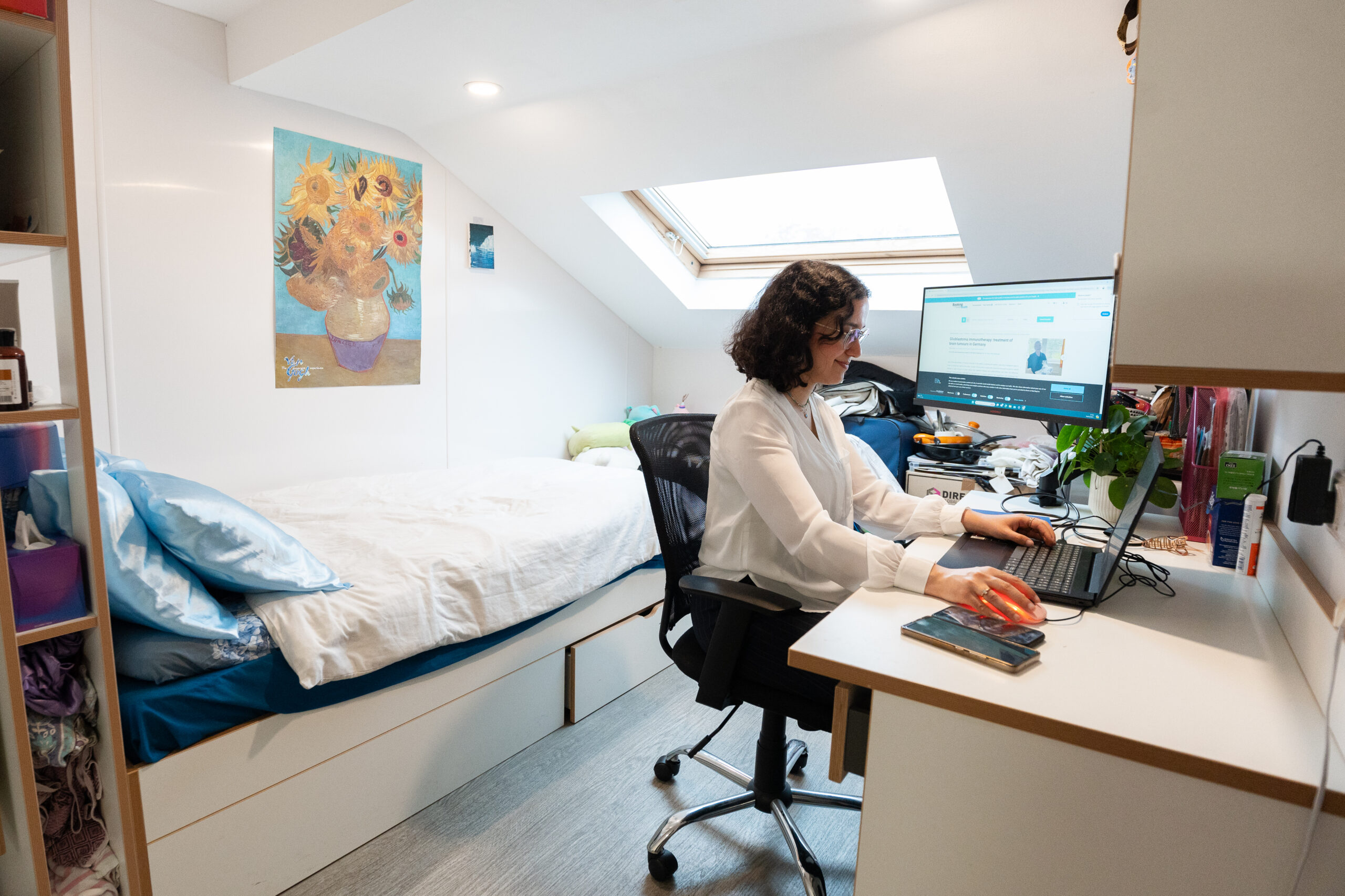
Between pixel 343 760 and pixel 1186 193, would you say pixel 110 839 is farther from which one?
pixel 1186 193

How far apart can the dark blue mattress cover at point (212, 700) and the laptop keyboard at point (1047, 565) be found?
1.36 metres

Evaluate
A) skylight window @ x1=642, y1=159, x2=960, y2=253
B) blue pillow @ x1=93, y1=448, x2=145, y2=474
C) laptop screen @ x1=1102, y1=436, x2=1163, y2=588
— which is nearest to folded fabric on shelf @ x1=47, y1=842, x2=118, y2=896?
blue pillow @ x1=93, y1=448, x2=145, y2=474

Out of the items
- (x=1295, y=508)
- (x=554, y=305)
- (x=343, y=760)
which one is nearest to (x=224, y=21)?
(x=554, y=305)

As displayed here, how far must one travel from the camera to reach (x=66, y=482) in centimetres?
127

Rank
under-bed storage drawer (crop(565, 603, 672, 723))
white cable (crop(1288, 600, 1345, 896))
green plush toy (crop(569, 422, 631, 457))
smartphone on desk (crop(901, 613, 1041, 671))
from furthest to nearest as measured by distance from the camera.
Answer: green plush toy (crop(569, 422, 631, 457)) → under-bed storage drawer (crop(565, 603, 672, 723)) → smartphone on desk (crop(901, 613, 1041, 671)) → white cable (crop(1288, 600, 1345, 896))

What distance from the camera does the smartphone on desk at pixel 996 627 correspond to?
3.48 ft

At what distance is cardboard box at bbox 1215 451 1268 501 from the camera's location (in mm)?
1442

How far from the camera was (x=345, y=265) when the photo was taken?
2.92 meters

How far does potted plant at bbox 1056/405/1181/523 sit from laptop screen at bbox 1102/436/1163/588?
170 mm

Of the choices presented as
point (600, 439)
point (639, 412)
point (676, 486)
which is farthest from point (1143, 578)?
point (639, 412)

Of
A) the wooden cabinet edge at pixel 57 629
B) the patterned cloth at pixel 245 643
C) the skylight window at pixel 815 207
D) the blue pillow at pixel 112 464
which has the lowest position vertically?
the patterned cloth at pixel 245 643

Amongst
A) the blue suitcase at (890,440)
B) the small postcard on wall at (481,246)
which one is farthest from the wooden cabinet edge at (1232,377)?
the small postcard on wall at (481,246)

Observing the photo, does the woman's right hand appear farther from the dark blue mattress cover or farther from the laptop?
the dark blue mattress cover

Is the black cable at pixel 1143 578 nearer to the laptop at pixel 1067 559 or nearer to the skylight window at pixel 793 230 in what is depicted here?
the laptop at pixel 1067 559
